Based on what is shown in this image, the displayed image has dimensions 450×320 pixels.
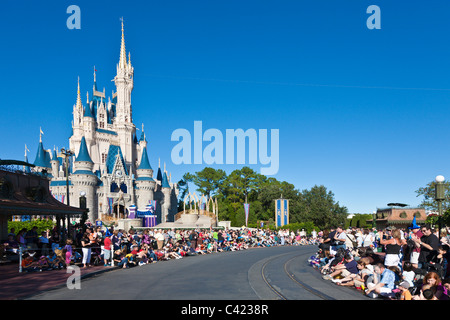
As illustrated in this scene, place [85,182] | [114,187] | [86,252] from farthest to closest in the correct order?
1. [114,187]
2. [85,182]
3. [86,252]

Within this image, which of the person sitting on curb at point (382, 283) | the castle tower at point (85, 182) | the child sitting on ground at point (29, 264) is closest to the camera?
the person sitting on curb at point (382, 283)

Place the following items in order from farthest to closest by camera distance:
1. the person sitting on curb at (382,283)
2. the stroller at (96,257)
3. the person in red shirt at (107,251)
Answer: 1. the stroller at (96,257)
2. the person in red shirt at (107,251)
3. the person sitting on curb at (382,283)

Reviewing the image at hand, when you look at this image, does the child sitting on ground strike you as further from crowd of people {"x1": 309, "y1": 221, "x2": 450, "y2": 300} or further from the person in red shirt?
crowd of people {"x1": 309, "y1": 221, "x2": 450, "y2": 300}

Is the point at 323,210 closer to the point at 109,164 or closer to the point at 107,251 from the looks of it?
the point at 109,164

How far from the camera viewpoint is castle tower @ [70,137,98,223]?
2763 inches

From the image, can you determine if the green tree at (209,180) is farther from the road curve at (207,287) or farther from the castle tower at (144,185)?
the road curve at (207,287)

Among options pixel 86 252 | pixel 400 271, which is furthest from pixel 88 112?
pixel 400 271

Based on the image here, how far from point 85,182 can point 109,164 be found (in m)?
10.1

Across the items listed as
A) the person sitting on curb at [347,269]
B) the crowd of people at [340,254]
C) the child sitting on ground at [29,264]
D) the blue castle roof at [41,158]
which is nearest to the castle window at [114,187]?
the blue castle roof at [41,158]

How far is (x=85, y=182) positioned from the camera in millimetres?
70750

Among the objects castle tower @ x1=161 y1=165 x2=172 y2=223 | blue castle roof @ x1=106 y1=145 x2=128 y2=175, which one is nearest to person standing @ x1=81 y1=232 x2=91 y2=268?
blue castle roof @ x1=106 y1=145 x2=128 y2=175

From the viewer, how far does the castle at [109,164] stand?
71562 millimetres

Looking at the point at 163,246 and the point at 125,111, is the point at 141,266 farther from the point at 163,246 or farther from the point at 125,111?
the point at 125,111
